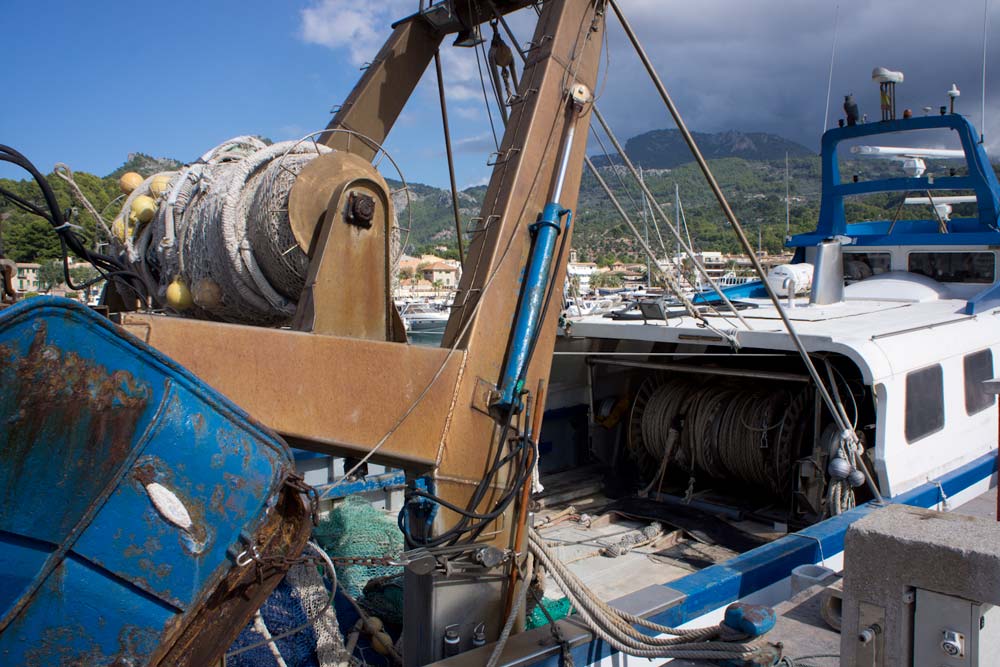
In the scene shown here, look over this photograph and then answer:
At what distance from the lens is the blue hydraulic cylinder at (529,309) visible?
3.40m

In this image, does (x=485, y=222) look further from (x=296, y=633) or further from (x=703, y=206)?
(x=703, y=206)

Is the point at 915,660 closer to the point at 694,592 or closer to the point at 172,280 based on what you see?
the point at 694,592

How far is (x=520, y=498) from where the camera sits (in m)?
3.49

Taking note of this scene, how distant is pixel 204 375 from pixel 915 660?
2667 mm

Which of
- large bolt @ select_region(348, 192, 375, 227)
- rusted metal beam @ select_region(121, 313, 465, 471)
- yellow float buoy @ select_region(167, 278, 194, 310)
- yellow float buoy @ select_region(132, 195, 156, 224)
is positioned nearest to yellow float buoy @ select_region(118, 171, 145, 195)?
yellow float buoy @ select_region(132, 195, 156, 224)

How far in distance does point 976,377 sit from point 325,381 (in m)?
5.82

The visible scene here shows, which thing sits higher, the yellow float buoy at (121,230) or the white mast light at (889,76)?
the white mast light at (889,76)

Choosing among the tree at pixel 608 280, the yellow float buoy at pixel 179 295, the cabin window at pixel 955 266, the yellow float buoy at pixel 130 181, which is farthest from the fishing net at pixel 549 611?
the tree at pixel 608 280

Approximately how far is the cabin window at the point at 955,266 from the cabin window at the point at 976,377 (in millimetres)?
1414

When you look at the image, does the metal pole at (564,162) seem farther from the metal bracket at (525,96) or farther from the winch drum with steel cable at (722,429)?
the winch drum with steel cable at (722,429)

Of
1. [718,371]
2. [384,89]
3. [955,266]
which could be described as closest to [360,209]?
[384,89]

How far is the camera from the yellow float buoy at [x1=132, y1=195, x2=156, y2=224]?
3.89 m

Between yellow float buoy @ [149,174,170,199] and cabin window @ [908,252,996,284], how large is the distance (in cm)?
731

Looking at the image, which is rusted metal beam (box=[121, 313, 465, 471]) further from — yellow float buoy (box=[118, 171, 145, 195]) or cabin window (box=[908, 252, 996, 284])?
cabin window (box=[908, 252, 996, 284])
